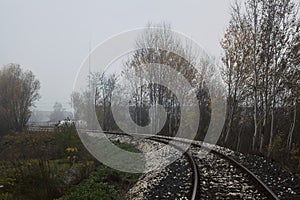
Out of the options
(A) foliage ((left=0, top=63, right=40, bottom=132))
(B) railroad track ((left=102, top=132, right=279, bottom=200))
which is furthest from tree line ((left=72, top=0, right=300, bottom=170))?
(A) foliage ((left=0, top=63, right=40, bottom=132))

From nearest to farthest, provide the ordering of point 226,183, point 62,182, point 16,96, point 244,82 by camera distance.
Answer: point 226,183
point 62,182
point 244,82
point 16,96

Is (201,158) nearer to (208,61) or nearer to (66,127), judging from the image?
(66,127)

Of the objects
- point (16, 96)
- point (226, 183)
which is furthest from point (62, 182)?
point (16, 96)

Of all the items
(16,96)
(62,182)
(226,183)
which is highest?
(16,96)

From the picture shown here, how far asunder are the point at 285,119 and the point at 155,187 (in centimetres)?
2208

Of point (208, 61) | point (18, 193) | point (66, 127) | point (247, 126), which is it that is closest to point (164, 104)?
point (208, 61)

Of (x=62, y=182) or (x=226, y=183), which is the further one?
(x=62, y=182)

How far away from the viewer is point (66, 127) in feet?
59.1

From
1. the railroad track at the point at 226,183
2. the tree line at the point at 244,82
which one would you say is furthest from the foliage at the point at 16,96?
the railroad track at the point at 226,183

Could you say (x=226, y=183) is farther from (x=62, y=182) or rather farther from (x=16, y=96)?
(x=16, y=96)

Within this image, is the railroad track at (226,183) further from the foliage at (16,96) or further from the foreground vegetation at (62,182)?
the foliage at (16,96)

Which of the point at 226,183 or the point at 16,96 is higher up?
the point at 16,96

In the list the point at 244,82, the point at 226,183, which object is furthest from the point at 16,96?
the point at 226,183

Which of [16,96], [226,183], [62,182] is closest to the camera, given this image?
[226,183]
